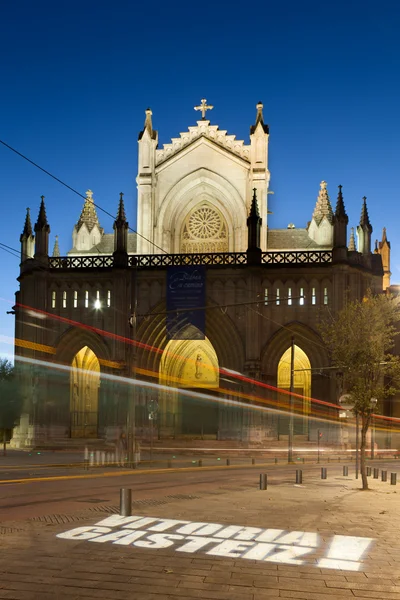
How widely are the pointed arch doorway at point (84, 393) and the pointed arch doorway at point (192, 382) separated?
224 inches

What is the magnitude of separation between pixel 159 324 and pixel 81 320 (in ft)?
19.2

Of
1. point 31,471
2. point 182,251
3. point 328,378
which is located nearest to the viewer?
point 31,471

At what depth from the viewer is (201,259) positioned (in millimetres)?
55500

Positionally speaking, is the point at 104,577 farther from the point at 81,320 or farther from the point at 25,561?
the point at 81,320

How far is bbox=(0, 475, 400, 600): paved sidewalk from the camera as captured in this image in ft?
28.1

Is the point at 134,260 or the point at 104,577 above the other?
the point at 134,260

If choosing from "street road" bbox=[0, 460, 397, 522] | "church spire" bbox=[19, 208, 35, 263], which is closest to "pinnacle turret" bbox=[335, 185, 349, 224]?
"church spire" bbox=[19, 208, 35, 263]

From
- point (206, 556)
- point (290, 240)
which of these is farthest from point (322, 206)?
point (206, 556)

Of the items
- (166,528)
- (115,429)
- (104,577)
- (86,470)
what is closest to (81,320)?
(115,429)

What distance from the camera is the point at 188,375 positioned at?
63.9 m

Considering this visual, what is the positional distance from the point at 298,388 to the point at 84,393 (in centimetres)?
1796

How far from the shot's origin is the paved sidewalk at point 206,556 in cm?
858

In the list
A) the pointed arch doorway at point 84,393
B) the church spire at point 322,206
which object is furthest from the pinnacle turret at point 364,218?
the pointed arch doorway at point 84,393

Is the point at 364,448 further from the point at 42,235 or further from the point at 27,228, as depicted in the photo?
the point at 27,228
